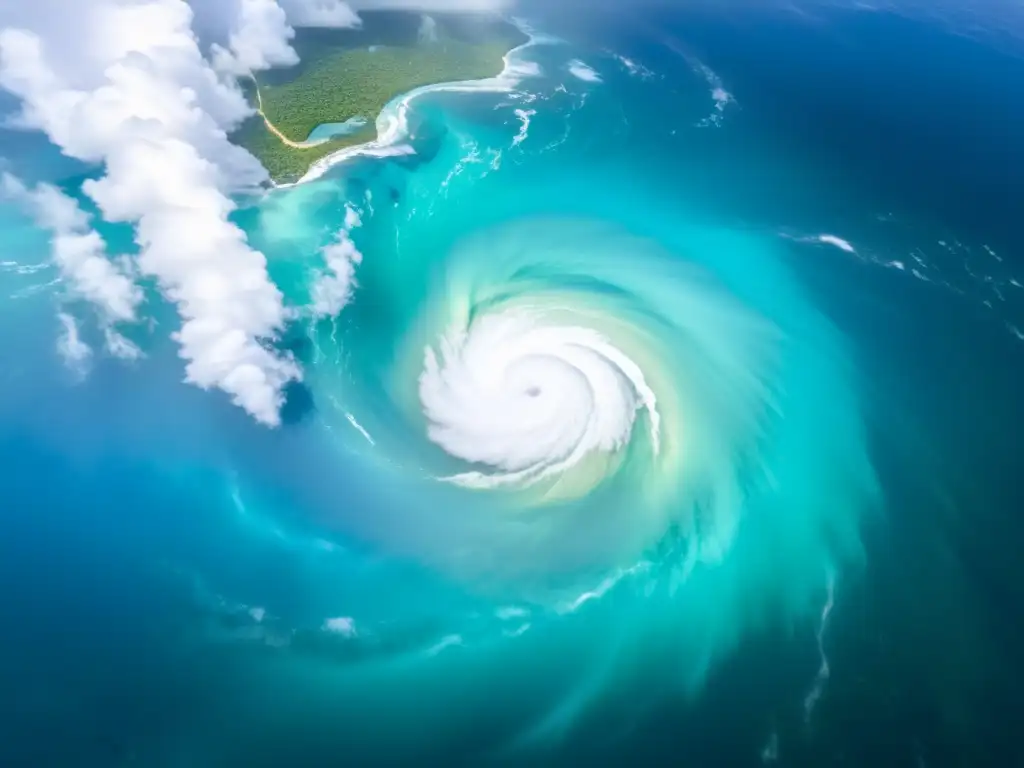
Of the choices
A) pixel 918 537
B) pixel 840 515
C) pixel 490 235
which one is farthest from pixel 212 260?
pixel 918 537

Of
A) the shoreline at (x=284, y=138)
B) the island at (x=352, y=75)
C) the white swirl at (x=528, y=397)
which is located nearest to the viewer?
the white swirl at (x=528, y=397)

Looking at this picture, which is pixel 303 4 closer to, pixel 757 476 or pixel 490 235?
pixel 490 235

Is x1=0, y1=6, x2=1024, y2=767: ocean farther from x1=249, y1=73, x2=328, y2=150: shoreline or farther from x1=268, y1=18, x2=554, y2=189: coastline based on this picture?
x1=249, y1=73, x2=328, y2=150: shoreline

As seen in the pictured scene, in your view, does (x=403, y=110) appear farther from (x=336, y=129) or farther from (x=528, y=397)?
(x=528, y=397)

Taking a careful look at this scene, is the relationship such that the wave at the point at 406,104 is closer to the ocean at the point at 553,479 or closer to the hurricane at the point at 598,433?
the ocean at the point at 553,479

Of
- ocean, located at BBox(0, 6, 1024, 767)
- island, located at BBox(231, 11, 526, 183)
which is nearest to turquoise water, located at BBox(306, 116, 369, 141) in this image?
island, located at BBox(231, 11, 526, 183)

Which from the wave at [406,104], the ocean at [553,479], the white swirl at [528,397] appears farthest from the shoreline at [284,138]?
the white swirl at [528,397]
